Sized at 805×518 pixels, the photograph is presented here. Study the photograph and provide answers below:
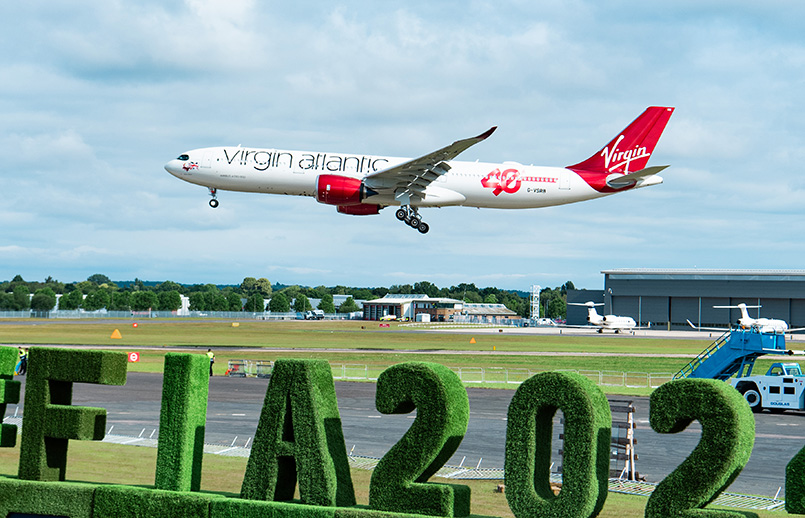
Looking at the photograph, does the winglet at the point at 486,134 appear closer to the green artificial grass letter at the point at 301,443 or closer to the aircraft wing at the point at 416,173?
the aircraft wing at the point at 416,173

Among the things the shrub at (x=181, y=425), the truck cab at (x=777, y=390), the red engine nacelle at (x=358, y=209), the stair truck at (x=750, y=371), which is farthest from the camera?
the red engine nacelle at (x=358, y=209)

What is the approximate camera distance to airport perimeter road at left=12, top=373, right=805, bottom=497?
26.5m

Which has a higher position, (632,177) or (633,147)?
(633,147)

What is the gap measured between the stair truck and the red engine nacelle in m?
22.1

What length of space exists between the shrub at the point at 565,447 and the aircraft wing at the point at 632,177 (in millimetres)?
40135

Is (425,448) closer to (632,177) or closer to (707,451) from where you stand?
(707,451)

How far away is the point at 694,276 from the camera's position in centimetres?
16688

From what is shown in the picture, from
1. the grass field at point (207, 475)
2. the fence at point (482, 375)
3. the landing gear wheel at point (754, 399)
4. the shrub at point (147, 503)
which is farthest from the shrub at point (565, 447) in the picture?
the fence at point (482, 375)

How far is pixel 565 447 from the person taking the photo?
12.7 meters

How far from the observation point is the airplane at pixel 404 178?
52844 millimetres

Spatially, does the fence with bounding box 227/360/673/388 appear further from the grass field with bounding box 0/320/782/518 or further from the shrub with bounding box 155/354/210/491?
the shrub with bounding box 155/354/210/491

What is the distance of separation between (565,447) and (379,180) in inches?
1643

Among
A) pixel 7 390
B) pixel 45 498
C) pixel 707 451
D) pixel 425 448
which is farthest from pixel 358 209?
pixel 707 451

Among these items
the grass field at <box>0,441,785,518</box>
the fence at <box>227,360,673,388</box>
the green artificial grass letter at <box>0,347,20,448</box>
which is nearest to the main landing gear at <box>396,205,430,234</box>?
the fence at <box>227,360,673,388</box>
